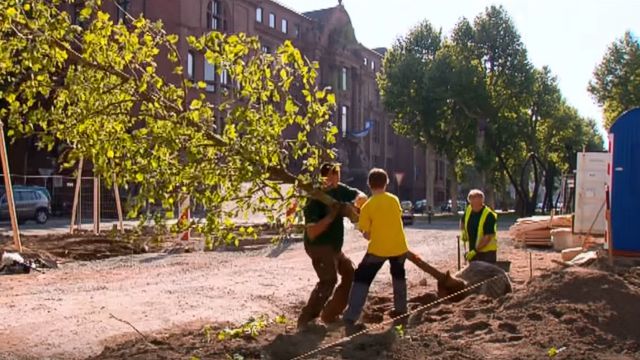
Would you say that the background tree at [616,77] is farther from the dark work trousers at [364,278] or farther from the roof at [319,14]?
the dark work trousers at [364,278]

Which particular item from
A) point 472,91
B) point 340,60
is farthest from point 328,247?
point 340,60

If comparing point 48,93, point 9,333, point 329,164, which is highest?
point 48,93

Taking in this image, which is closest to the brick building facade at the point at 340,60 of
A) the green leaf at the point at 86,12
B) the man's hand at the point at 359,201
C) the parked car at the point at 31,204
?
the parked car at the point at 31,204

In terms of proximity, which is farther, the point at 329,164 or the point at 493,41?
the point at 493,41

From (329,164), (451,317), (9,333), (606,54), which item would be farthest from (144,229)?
(606,54)

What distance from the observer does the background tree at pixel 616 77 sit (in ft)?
145

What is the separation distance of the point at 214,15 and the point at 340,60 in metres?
19.2

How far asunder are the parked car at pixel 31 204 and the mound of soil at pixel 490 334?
26.0 meters

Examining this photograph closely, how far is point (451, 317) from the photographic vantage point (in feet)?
24.0

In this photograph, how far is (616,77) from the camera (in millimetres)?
45938

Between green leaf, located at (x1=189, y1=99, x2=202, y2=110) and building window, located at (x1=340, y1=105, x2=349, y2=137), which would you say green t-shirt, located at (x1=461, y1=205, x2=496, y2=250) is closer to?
green leaf, located at (x1=189, y1=99, x2=202, y2=110)

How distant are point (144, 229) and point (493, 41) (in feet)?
150

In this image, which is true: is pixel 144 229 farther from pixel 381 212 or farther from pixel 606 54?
pixel 606 54

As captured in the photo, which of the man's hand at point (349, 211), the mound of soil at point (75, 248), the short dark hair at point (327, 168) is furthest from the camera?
the mound of soil at point (75, 248)
